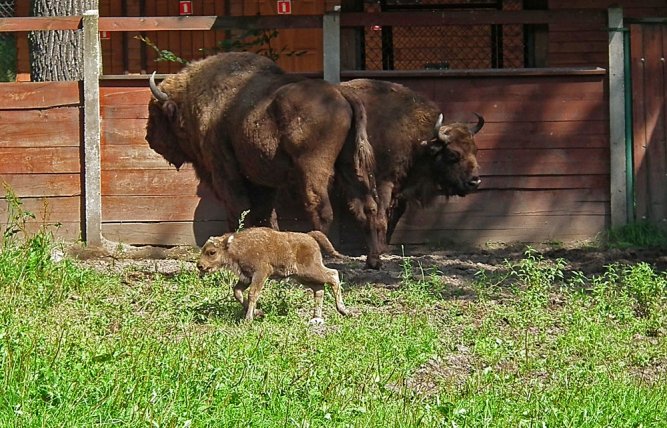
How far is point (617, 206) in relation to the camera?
509 inches

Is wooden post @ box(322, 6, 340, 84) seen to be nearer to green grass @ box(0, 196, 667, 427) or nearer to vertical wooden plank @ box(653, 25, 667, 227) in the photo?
green grass @ box(0, 196, 667, 427)

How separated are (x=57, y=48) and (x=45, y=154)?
4.51ft

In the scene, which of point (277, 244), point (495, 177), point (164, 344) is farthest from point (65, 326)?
point (495, 177)

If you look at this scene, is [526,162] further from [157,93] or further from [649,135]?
[157,93]

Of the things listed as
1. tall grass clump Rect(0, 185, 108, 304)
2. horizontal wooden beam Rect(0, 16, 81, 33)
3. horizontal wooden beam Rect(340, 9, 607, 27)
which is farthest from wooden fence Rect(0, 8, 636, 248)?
tall grass clump Rect(0, 185, 108, 304)

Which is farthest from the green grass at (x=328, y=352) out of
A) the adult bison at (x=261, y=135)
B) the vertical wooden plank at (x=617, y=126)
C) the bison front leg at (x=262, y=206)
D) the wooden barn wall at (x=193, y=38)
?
the wooden barn wall at (x=193, y=38)

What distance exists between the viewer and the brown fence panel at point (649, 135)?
12961 mm

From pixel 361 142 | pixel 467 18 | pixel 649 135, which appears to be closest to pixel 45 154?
pixel 361 142

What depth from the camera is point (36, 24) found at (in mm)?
12641

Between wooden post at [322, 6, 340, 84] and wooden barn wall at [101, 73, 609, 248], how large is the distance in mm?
701

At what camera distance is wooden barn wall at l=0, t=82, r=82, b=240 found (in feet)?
42.0

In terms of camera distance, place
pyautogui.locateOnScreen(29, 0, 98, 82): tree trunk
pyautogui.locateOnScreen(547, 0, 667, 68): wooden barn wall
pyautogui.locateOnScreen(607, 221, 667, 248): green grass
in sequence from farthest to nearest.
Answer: pyautogui.locateOnScreen(547, 0, 667, 68): wooden barn wall, pyautogui.locateOnScreen(29, 0, 98, 82): tree trunk, pyautogui.locateOnScreen(607, 221, 667, 248): green grass

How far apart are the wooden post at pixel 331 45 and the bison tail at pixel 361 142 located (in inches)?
44.1

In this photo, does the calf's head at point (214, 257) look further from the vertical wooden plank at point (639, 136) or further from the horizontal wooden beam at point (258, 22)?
the vertical wooden plank at point (639, 136)
